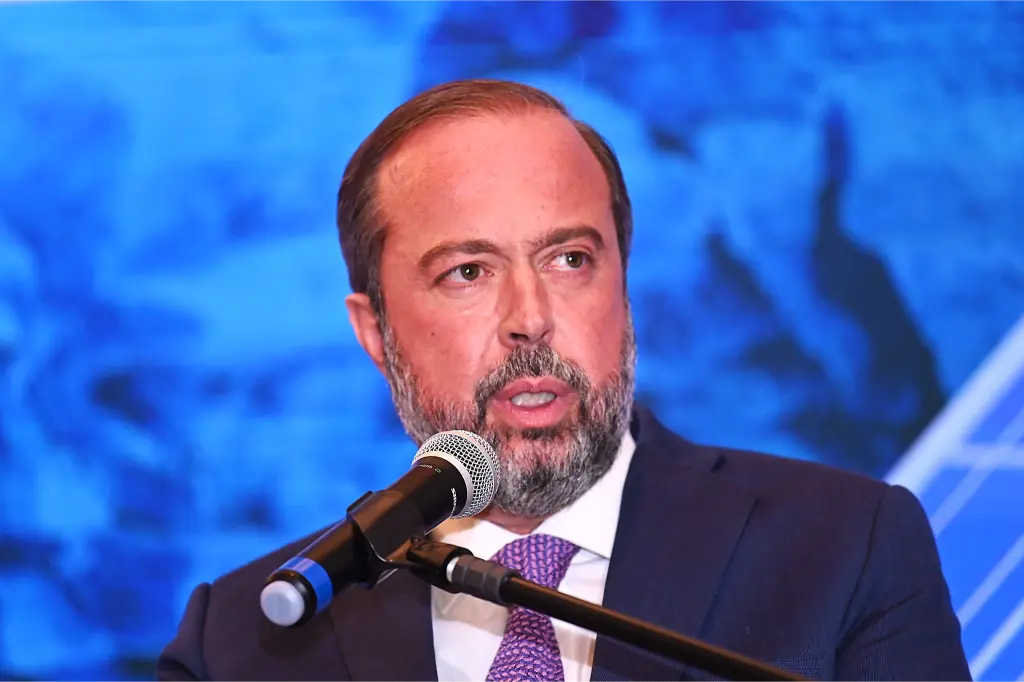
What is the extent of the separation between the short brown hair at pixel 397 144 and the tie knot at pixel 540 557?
569mm

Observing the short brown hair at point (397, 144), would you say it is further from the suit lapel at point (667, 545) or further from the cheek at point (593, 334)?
the suit lapel at point (667, 545)

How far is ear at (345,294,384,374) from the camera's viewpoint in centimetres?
239

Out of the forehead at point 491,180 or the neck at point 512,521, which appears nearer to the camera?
the forehead at point 491,180

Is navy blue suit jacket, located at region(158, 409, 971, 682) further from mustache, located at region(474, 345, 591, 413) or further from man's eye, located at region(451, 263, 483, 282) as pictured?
man's eye, located at region(451, 263, 483, 282)

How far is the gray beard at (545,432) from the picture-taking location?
2.01 meters

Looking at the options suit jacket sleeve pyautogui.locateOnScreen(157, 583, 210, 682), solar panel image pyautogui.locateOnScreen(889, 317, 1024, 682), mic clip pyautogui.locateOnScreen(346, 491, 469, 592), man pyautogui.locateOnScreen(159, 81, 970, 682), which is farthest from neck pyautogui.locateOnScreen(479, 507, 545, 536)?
solar panel image pyautogui.locateOnScreen(889, 317, 1024, 682)

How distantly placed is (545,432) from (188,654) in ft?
2.78

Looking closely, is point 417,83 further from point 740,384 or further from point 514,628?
point 514,628

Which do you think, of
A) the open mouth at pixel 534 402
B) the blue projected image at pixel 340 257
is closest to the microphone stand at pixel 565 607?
the open mouth at pixel 534 402

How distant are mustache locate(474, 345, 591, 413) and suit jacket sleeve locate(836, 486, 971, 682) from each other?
606 mm

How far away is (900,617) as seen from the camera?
197 centimetres

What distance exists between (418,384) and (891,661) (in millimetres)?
986

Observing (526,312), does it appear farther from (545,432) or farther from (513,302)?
(545,432)

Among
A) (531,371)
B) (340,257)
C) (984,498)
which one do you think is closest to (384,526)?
(531,371)
